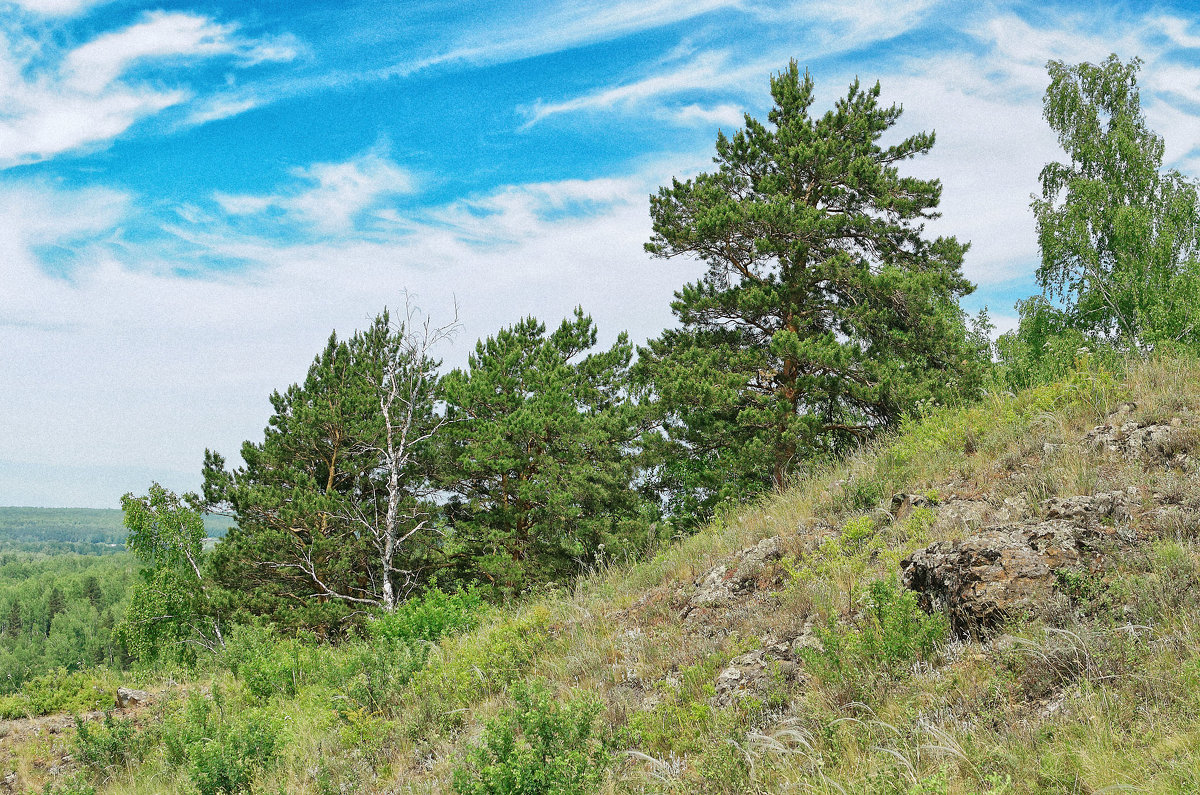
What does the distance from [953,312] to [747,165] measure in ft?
35.9

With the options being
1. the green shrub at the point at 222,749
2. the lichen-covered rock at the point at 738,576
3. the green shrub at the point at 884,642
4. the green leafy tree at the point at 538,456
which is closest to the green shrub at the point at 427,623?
the green shrub at the point at 222,749

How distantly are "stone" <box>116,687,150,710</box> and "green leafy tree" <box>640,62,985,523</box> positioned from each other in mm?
11835

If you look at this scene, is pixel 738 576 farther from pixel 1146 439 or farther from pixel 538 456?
pixel 538 456

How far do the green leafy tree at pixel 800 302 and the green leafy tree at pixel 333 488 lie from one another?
29.8 ft

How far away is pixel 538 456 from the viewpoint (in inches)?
866

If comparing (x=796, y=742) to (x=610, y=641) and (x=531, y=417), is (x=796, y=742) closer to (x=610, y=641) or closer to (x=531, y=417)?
(x=610, y=641)

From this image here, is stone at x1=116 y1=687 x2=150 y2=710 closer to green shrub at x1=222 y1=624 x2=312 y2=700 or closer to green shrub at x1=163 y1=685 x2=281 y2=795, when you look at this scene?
green shrub at x1=222 y1=624 x2=312 y2=700

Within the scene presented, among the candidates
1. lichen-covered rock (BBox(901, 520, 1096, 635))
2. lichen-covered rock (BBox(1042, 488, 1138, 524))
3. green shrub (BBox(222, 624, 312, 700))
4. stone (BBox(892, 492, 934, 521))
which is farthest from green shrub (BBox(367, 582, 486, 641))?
lichen-covered rock (BBox(1042, 488, 1138, 524))

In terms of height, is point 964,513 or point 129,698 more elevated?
point 964,513

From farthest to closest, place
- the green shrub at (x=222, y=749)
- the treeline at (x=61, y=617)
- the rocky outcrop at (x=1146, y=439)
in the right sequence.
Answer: the treeline at (x=61, y=617) → the rocky outcrop at (x=1146, y=439) → the green shrub at (x=222, y=749)

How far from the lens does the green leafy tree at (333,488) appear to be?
22344 mm

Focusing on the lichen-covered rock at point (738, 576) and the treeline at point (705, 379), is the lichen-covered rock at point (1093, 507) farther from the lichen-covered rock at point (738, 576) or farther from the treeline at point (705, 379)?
the treeline at point (705, 379)

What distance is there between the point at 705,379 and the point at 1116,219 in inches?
636

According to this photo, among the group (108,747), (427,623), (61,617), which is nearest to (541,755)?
(108,747)
